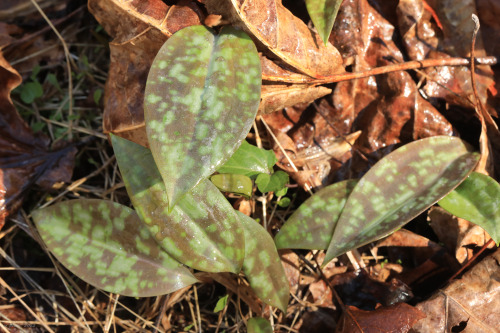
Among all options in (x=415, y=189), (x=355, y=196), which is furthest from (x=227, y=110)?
(x=415, y=189)

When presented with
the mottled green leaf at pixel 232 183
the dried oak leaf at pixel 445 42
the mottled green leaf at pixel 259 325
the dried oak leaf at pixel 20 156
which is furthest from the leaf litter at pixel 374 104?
the dried oak leaf at pixel 20 156

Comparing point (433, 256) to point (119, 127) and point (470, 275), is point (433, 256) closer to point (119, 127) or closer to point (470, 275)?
point (470, 275)

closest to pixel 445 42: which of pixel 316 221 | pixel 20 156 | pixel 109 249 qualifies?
pixel 316 221

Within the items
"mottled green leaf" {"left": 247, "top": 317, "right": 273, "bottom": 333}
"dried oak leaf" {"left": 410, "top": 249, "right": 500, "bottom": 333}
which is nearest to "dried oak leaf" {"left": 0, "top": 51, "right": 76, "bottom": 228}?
"mottled green leaf" {"left": 247, "top": 317, "right": 273, "bottom": 333}

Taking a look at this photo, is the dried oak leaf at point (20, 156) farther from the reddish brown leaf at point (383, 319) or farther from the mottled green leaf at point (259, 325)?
the reddish brown leaf at point (383, 319)

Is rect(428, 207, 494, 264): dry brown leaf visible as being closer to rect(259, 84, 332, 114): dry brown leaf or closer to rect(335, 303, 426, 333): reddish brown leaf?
rect(335, 303, 426, 333): reddish brown leaf

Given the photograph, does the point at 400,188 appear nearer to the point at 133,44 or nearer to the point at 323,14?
the point at 323,14

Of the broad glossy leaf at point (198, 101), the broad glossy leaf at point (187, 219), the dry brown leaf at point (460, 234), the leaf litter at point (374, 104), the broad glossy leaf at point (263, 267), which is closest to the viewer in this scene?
the broad glossy leaf at point (198, 101)
